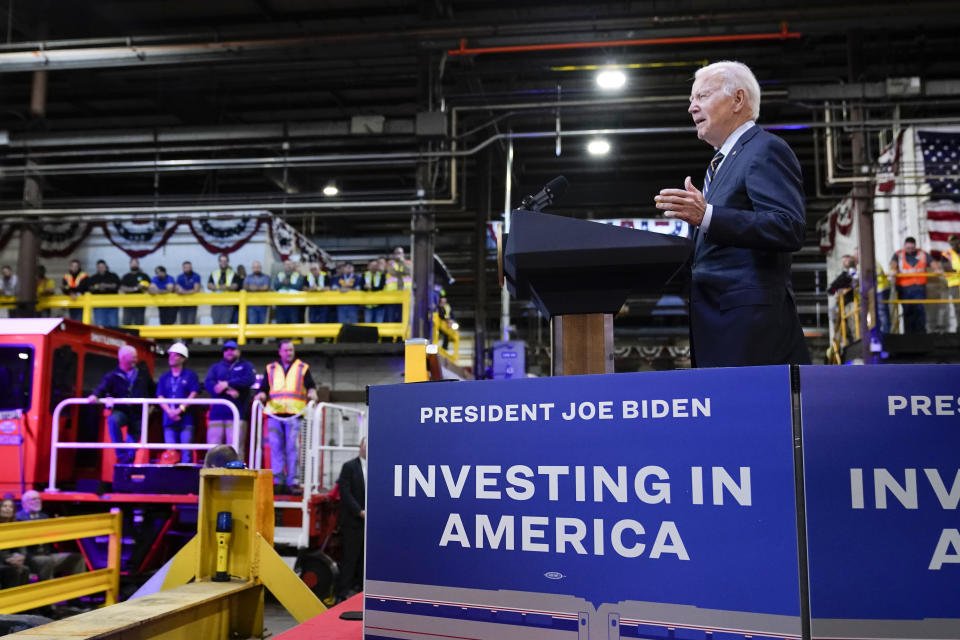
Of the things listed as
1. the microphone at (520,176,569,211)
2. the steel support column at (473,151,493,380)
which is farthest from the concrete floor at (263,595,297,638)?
the steel support column at (473,151,493,380)

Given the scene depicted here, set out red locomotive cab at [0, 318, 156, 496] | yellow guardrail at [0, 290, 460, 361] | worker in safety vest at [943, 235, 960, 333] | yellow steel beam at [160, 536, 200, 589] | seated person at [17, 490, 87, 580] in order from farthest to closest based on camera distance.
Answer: yellow guardrail at [0, 290, 460, 361], worker in safety vest at [943, 235, 960, 333], red locomotive cab at [0, 318, 156, 496], seated person at [17, 490, 87, 580], yellow steel beam at [160, 536, 200, 589]

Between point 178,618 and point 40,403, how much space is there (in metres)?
7.99

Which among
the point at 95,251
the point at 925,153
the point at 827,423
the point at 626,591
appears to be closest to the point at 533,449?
the point at 626,591

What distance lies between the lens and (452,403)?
2.02m

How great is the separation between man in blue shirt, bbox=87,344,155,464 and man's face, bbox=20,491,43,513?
58.9 inches

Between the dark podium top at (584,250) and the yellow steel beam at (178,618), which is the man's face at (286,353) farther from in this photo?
the dark podium top at (584,250)

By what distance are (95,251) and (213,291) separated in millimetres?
4639

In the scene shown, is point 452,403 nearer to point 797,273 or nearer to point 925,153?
point 925,153

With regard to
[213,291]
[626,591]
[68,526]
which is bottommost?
[68,526]

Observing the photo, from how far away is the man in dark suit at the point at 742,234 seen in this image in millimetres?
2191

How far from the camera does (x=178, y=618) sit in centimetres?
353

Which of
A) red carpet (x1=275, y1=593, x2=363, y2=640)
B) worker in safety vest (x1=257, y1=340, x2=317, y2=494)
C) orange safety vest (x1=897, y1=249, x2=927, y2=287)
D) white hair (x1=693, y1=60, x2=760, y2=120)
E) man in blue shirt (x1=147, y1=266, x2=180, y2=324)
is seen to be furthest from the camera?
man in blue shirt (x1=147, y1=266, x2=180, y2=324)

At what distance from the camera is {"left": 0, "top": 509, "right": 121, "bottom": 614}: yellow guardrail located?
6.52m

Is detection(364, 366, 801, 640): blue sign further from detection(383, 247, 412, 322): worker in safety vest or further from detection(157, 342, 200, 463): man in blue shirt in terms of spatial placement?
detection(383, 247, 412, 322): worker in safety vest
